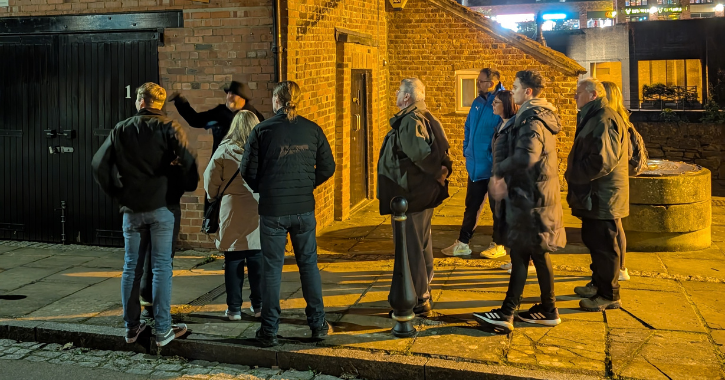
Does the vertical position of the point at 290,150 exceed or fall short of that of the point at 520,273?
it exceeds it

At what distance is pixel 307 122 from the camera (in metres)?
5.86

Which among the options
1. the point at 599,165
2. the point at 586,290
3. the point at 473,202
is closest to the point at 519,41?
the point at 473,202

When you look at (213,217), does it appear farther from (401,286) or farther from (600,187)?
(600,187)

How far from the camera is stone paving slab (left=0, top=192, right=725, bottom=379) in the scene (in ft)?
18.1

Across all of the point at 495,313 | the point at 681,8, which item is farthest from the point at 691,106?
the point at 495,313

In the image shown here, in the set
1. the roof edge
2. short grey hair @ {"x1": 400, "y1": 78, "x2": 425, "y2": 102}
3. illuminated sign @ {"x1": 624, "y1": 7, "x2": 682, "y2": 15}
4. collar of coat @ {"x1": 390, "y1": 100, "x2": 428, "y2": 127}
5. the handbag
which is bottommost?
the handbag

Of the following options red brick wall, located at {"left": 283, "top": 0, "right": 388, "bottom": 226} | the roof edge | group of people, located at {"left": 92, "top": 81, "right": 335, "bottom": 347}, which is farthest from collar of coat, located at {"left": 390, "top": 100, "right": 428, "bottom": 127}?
the roof edge

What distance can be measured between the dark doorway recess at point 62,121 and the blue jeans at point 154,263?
348 cm

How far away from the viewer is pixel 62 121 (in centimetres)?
945

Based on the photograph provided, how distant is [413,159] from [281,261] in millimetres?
1285

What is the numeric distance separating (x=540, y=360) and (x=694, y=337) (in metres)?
1.38

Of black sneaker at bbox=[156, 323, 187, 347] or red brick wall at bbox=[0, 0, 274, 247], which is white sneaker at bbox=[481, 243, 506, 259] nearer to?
red brick wall at bbox=[0, 0, 274, 247]

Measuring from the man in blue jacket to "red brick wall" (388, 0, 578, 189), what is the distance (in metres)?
5.66

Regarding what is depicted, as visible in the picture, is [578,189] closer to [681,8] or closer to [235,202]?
[235,202]
